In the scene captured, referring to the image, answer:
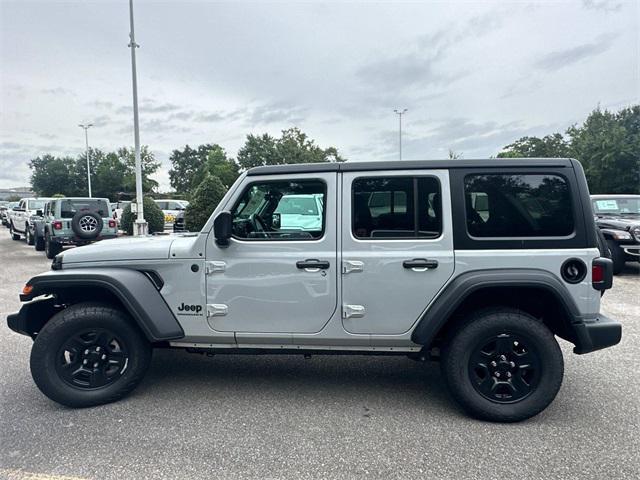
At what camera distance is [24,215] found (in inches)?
666

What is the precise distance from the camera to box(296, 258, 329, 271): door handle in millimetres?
3217

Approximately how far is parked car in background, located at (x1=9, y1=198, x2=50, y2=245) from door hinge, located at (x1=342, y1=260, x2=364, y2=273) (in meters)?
16.8

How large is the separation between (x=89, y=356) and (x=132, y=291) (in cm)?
67

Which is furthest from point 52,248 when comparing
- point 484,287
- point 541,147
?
point 541,147

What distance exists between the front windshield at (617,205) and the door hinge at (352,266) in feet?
29.4

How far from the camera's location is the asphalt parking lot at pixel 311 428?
2.56 m

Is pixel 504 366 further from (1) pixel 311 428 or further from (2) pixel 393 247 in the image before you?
(1) pixel 311 428

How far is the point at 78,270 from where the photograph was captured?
11.0 feet

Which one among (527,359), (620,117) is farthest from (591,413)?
(620,117)

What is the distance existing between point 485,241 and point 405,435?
1491 millimetres

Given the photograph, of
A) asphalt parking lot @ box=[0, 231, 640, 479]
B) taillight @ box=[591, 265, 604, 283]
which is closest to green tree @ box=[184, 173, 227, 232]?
asphalt parking lot @ box=[0, 231, 640, 479]

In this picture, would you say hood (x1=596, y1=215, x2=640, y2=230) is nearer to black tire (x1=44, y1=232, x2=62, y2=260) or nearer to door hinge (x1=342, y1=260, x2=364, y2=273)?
door hinge (x1=342, y1=260, x2=364, y2=273)

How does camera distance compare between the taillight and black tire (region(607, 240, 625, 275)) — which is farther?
black tire (region(607, 240, 625, 275))

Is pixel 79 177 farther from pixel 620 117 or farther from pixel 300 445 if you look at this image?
pixel 300 445
